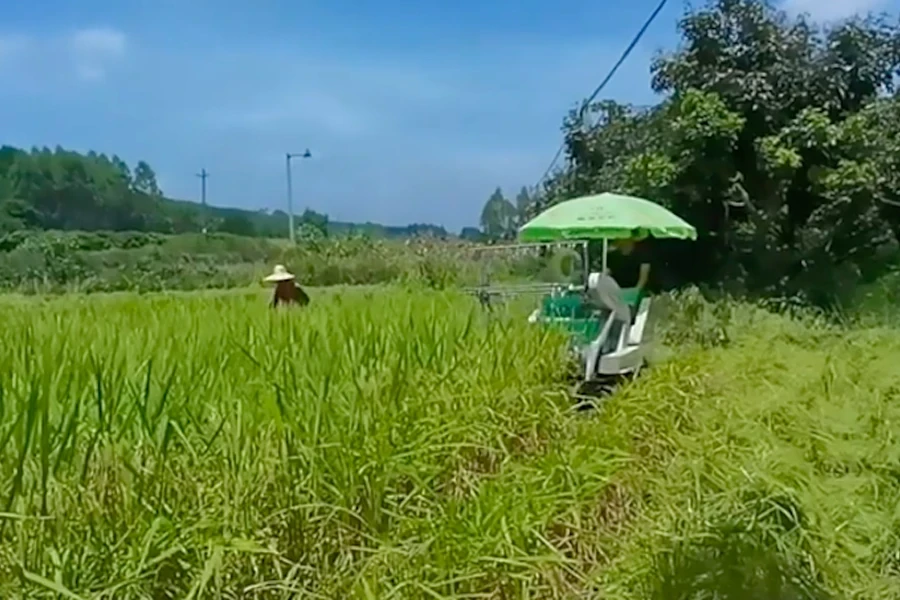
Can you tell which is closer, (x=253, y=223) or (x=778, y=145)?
(x=778, y=145)

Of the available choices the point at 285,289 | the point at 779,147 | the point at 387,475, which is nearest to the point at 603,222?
the point at 285,289

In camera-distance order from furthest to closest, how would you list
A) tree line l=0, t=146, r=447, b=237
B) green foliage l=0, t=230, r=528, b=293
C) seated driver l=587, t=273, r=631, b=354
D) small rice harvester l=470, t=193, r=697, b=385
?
tree line l=0, t=146, r=447, b=237 → green foliage l=0, t=230, r=528, b=293 → seated driver l=587, t=273, r=631, b=354 → small rice harvester l=470, t=193, r=697, b=385

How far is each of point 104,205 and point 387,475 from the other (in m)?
15.3

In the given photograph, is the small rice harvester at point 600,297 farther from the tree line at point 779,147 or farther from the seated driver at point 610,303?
the tree line at point 779,147

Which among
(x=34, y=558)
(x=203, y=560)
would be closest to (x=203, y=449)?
(x=203, y=560)

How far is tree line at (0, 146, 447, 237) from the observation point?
13820 mm

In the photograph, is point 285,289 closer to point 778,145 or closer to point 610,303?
point 610,303

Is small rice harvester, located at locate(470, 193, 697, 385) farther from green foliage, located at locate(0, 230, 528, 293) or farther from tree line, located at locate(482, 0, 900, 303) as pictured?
green foliage, located at locate(0, 230, 528, 293)

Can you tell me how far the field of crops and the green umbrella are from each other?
3024 mm

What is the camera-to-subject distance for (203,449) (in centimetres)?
191

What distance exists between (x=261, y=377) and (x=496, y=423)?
888mm

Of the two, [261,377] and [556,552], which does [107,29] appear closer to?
[261,377]

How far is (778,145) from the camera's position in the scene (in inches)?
325

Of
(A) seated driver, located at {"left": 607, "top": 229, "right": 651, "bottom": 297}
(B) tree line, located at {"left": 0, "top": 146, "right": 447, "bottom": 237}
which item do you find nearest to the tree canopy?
(A) seated driver, located at {"left": 607, "top": 229, "right": 651, "bottom": 297}
